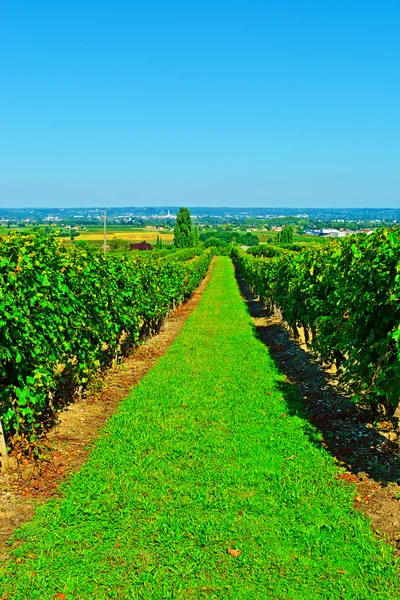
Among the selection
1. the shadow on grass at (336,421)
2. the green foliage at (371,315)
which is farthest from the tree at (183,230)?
the green foliage at (371,315)

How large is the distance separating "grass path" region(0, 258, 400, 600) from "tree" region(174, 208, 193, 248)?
9175cm

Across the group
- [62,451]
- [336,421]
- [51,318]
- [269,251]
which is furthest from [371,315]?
[269,251]

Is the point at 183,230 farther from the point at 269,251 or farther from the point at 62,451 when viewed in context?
the point at 62,451

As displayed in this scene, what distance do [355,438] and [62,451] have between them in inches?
179

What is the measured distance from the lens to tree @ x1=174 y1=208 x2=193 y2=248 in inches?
3910

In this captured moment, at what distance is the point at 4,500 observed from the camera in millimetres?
5805

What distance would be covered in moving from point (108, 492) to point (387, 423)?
476 centimetres

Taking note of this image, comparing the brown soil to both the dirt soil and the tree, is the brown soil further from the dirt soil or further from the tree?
the tree

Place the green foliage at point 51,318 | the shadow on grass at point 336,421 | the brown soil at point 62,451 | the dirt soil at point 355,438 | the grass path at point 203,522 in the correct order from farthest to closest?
the shadow on grass at point 336,421
the green foliage at point 51,318
the brown soil at point 62,451
the dirt soil at point 355,438
the grass path at point 203,522

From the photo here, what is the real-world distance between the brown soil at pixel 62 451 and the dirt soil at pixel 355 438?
361 cm

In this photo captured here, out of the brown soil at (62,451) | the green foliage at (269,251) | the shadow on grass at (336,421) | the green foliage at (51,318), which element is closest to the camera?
the brown soil at (62,451)

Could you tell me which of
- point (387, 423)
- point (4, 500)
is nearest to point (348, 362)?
point (387, 423)

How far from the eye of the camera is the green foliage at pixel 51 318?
21.1 ft

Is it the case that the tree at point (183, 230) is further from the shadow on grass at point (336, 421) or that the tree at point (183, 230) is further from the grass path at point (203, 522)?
the grass path at point (203, 522)
